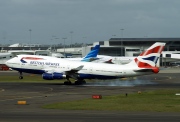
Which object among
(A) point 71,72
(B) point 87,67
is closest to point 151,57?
(B) point 87,67

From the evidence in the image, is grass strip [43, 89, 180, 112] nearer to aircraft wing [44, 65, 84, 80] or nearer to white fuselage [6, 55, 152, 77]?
white fuselage [6, 55, 152, 77]

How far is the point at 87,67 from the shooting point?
70875mm

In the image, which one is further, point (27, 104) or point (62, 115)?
point (27, 104)

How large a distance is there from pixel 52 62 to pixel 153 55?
16.2 meters

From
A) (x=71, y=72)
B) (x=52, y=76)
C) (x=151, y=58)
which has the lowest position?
(x=52, y=76)

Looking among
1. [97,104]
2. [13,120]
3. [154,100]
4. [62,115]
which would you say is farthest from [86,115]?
[154,100]

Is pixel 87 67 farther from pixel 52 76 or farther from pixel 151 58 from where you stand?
pixel 151 58

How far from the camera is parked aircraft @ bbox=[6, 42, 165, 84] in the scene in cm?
6725

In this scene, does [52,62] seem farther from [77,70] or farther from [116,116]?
[116,116]

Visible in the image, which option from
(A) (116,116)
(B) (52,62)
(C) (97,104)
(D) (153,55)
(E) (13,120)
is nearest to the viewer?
(E) (13,120)

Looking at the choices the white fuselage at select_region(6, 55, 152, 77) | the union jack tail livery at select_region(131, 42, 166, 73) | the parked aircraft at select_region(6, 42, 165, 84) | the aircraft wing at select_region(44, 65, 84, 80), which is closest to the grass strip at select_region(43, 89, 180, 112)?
the parked aircraft at select_region(6, 42, 165, 84)

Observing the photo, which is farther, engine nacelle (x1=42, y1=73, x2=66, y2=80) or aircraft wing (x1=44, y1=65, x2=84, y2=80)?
aircraft wing (x1=44, y1=65, x2=84, y2=80)

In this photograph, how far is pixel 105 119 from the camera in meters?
Answer: 29.2

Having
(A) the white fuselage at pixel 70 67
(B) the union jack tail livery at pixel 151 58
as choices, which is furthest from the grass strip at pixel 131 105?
(A) the white fuselage at pixel 70 67
